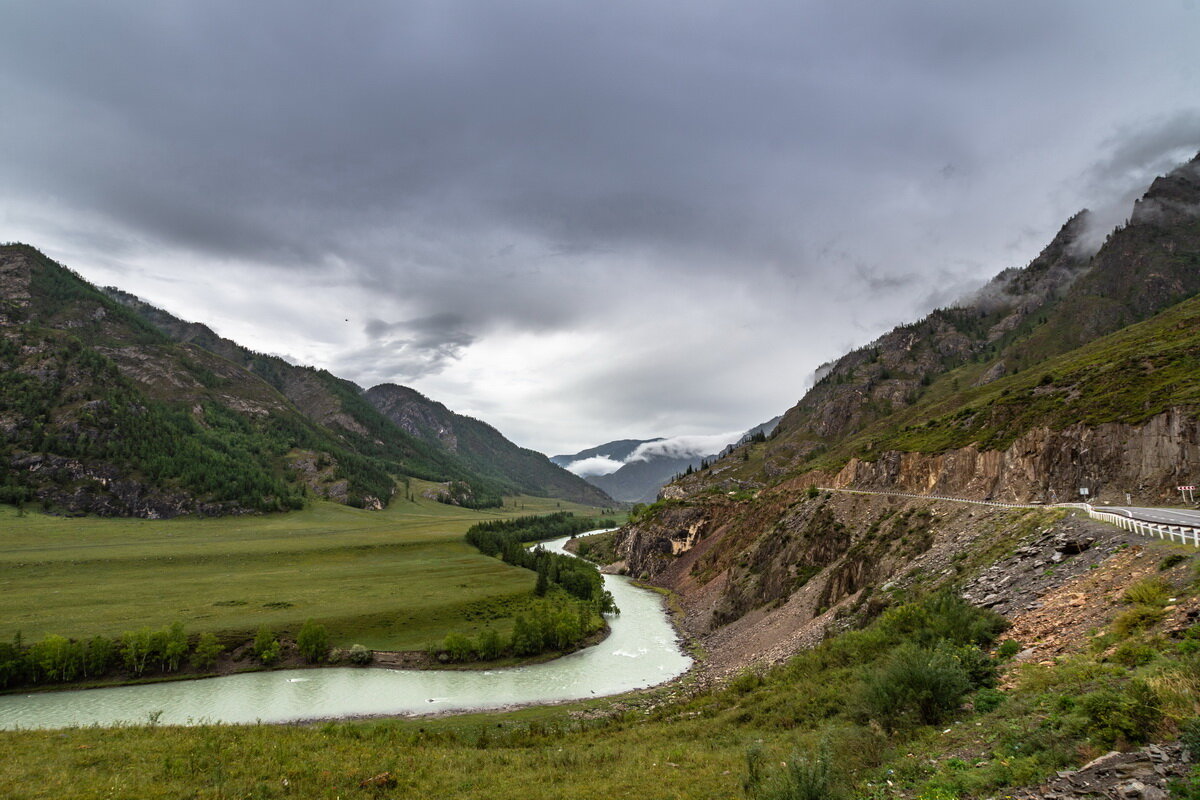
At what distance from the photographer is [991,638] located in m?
21.5

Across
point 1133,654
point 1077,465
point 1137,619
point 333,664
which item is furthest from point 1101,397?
point 333,664

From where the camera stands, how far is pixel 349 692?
5791 cm

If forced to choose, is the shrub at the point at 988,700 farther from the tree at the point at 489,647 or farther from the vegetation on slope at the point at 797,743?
the tree at the point at 489,647

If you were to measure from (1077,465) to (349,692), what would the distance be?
263 feet

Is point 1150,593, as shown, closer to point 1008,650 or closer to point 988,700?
point 1008,650

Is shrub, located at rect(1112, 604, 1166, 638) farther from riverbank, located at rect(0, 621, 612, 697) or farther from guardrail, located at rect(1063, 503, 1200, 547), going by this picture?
riverbank, located at rect(0, 621, 612, 697)

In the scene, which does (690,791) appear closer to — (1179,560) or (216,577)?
(1179,560)

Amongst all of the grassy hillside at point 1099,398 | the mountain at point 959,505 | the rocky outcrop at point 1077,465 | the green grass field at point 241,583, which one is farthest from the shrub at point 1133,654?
the green grass field at point 241,583

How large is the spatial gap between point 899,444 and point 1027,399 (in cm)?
2489

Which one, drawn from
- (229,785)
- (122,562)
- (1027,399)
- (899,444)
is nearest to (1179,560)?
(229,785)

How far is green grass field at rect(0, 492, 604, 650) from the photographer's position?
3066 inches

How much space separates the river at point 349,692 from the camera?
2004 inches

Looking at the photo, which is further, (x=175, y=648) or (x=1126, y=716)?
(x=175, y=648)

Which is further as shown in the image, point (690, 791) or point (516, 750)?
point (516, 750)
